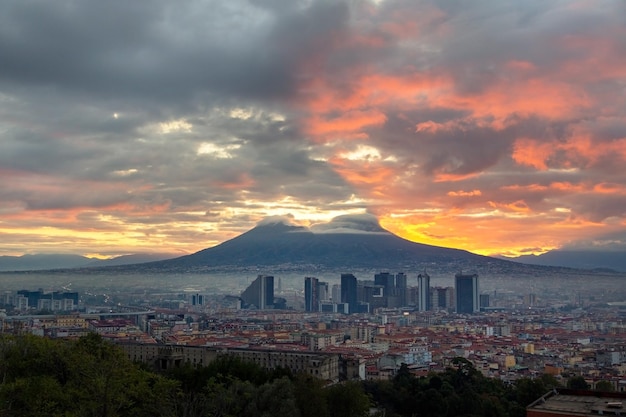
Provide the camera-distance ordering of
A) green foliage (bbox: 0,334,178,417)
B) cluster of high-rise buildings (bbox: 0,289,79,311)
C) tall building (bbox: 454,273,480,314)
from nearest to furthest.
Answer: green foliage (bbox: 0,334,178,417) < cluster of high-rise buildings (bbox: 0,289,79,311) < tall building (bbox: 454,273,480,314)

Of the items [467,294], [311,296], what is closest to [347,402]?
[467,294]

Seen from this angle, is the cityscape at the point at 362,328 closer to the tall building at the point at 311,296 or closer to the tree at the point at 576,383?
the tall building at the point at 311,296

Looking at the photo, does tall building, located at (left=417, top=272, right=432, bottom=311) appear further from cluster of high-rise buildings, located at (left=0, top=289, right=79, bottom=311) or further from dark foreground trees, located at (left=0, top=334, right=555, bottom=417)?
dark foreground trees, located at (left=0, top=334, right=555, bottom=417)

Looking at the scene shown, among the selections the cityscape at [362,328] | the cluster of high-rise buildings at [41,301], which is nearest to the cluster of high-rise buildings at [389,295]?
the cityscape at [362,328]

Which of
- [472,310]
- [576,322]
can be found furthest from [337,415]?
[472,310]

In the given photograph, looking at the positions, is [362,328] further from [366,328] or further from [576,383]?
[576,383]

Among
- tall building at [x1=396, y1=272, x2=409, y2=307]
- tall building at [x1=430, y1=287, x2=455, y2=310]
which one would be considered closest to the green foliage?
tall building at [x1=430, y1=287, x2=455, y2=310]

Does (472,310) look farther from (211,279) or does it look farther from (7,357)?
(7,357)
